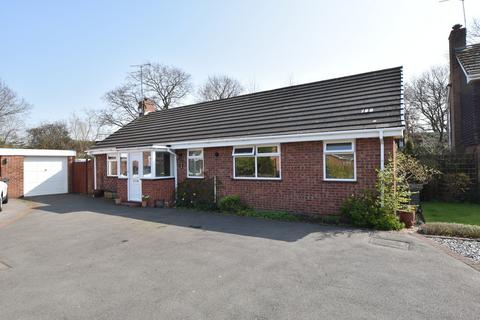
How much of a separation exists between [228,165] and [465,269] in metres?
8.24

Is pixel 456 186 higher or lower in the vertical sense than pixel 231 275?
higher

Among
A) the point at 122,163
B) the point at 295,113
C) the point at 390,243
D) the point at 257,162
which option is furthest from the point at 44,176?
the point at 390,243

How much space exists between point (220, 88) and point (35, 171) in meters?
27.4

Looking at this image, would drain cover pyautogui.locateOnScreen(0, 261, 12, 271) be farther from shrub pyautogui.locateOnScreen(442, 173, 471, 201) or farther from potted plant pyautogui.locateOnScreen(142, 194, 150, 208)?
shrub pyautogui.locateOnScreen(442, 173, 471, 201)

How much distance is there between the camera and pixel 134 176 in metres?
14.1

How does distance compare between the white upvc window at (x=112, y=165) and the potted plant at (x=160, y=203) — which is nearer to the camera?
the potted plant at (x=160, y=203)

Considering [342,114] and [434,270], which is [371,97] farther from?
[434,270]

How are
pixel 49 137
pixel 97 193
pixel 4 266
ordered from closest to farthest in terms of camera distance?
1. pixel 4 266
2. pixel 97 193
3. pixel 49 137

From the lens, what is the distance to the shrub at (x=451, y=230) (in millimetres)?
7109

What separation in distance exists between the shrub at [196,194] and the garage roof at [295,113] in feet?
6.34

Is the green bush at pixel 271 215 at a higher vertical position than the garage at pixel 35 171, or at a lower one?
lower

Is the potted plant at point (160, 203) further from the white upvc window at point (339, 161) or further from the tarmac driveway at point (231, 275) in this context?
the white upvc window at point (339, 161)

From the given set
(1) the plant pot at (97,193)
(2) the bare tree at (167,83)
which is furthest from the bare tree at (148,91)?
(1) the plant pot at (97,193)

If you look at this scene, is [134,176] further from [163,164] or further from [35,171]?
[35,171]
